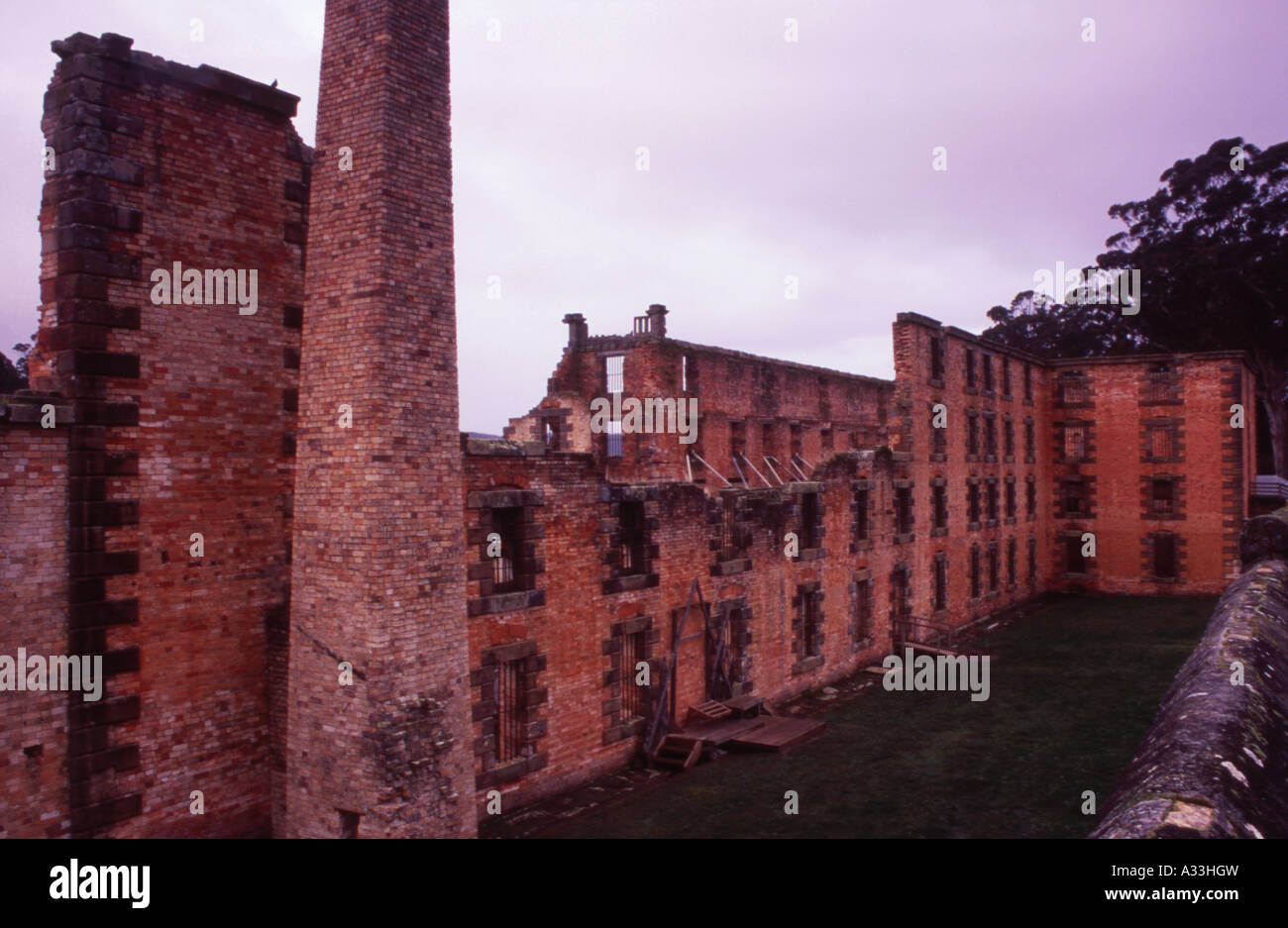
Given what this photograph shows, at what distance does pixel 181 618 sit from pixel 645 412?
2547 cm

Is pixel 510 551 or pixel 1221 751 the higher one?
pixel 510 551

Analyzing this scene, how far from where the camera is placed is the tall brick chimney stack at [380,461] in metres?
10.6

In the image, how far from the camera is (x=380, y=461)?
10586mm

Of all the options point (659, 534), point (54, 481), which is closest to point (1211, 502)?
point (659, 534)

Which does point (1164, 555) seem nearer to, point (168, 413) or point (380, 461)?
point (380, 461)

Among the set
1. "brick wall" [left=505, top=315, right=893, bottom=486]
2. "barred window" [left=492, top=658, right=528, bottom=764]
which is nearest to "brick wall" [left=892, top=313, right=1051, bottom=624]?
"brick wall" [left=505, top=315, right=893, bottom=486]

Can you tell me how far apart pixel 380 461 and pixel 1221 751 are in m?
8.67

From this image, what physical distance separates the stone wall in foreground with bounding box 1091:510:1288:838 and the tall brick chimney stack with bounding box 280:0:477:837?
7.87 metres

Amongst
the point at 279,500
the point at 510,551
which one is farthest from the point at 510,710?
the point at 279,500

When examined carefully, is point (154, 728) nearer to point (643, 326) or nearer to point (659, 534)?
point (659, 534)

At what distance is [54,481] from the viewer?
10734 millimetres

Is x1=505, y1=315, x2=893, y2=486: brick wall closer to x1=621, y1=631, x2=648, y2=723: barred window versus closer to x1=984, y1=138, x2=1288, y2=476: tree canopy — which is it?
x1=621, y1=631, x2=648, y2=723: barred window

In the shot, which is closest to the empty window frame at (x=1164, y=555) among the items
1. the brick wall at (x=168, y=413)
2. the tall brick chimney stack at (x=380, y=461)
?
the tall brick chimney stack at (x=380, y=461)

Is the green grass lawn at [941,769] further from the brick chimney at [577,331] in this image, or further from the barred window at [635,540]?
the brick chimney at [577,331]
